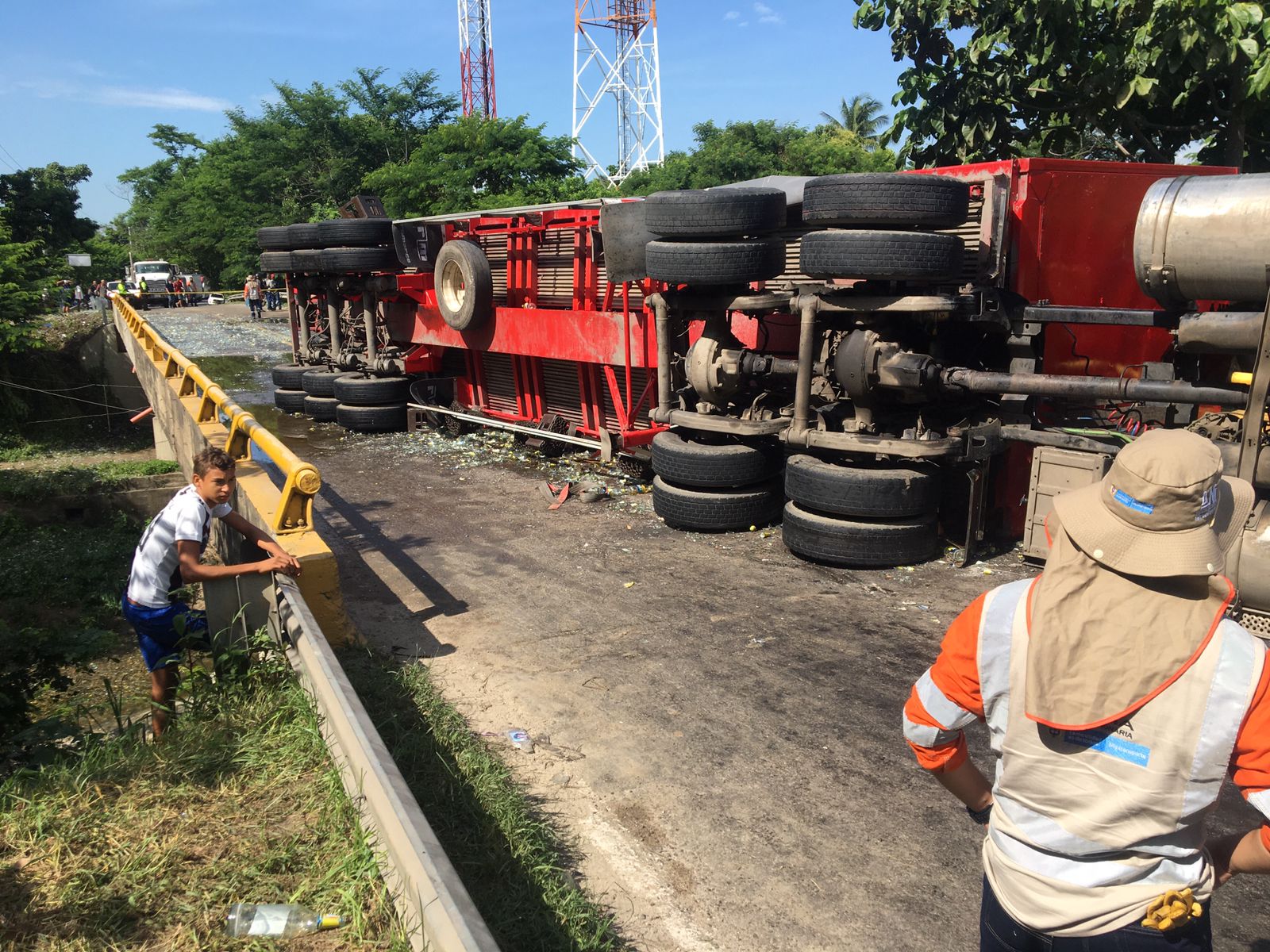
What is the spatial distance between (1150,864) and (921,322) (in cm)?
542

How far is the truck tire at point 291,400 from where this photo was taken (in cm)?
1433

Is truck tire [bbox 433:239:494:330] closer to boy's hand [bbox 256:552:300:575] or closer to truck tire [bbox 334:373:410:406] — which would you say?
truck tire [bbox 334:373:410:406]

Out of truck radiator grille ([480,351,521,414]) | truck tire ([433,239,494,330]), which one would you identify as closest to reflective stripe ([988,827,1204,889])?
truck tire ([433,239,494,330])

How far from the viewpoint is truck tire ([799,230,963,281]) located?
6102 millimetres

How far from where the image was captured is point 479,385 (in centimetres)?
1243

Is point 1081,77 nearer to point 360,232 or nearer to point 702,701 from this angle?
point 360,232

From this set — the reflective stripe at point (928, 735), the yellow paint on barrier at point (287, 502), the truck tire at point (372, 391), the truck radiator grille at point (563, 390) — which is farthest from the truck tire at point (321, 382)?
the reflective stripe at point (928, 735)

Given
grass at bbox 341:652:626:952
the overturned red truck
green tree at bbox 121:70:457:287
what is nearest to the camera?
grass at bbox 341:652:626:952

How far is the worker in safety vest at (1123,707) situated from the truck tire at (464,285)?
9.77m

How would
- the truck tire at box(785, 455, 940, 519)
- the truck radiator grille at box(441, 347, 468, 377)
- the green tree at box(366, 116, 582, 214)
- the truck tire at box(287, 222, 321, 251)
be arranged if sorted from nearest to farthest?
the truck tire at box(785, 455, 940, 519)
the truck tire at box(287, 222, 321, 251)
the truck radiator grille at box(441, 347, 468, 377)
the green tree at box(366, 116, 582, 214)

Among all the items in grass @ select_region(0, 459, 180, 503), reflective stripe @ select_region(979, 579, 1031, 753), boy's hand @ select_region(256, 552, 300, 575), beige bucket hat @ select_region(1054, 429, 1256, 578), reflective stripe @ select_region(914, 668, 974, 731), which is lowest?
grass @ select_region(0, 459, 180, 503)

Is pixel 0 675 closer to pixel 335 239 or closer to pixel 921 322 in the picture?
pixel 921 322

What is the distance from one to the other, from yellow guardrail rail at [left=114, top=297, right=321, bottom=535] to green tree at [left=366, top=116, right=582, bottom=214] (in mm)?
19649

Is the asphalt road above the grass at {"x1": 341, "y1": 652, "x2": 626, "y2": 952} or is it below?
below
